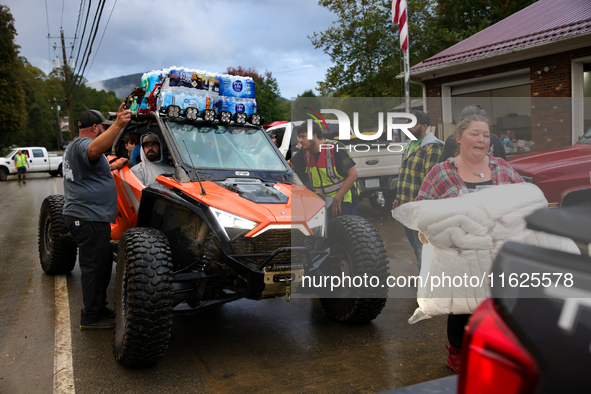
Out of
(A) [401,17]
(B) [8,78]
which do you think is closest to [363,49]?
(A) [401,17]

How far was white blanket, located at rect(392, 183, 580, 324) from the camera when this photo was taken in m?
2.74

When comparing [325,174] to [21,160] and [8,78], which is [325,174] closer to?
[21,160]

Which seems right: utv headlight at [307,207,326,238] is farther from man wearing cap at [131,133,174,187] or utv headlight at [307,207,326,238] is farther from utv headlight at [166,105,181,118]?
utv headlight at [166,105,181,118]

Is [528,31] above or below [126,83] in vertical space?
below

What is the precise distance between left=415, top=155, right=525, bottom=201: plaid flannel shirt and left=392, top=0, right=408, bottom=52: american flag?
3.90 m

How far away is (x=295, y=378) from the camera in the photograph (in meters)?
3.55

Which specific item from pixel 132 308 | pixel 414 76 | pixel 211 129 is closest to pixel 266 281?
pixel 132 308

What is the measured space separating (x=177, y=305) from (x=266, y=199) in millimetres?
1205

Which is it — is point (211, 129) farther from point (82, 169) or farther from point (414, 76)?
point (414, 76)

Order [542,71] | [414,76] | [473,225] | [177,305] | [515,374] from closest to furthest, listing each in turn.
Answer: [515,374] < [473,225] < [177,305] < [542,71] < [414,76]

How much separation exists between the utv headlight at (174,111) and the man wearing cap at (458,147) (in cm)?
282

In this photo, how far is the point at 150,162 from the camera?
4.89 m

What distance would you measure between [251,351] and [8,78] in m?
42.6

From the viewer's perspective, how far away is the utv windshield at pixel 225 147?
4723 mm
